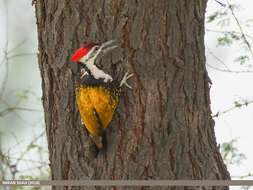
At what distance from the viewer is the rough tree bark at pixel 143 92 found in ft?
7.68

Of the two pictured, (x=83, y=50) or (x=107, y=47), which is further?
(x=107, y=47)

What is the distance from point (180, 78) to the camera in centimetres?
242

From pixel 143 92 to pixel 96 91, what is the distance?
1.01 ft

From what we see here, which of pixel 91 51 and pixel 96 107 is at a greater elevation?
pixel 91 51

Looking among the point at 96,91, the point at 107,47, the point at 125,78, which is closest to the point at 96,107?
the point at 96,91

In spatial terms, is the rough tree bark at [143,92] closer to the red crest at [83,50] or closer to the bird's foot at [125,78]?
the bird's foot at [125,78]

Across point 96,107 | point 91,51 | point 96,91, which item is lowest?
point 96,107

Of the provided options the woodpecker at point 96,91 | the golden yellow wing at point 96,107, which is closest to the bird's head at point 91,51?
the woodpecker at point 96,91

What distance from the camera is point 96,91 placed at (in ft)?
7.59

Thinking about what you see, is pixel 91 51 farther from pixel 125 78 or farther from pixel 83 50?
pixel 125 78

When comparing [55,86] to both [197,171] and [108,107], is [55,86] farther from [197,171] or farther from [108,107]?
[197,171]

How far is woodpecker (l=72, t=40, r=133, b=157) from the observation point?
227cm

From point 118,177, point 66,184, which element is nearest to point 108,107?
point 118,177

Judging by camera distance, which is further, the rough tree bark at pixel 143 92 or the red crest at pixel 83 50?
the rough tree bark at pixel 143 92
